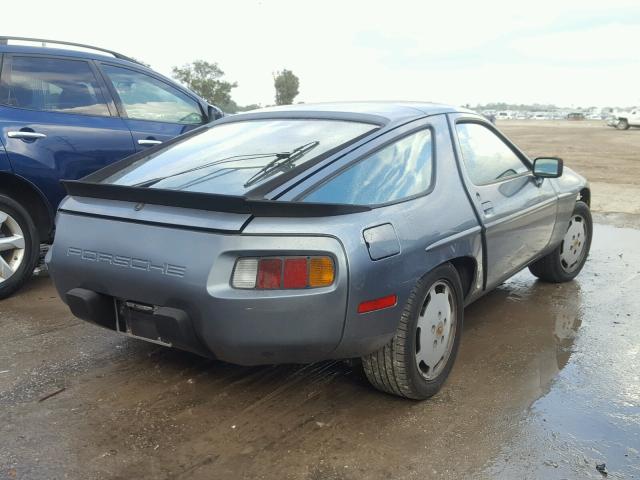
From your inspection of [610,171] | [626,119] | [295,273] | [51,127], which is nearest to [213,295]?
[295,273]

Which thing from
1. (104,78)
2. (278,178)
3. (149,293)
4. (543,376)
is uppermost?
(104,78)

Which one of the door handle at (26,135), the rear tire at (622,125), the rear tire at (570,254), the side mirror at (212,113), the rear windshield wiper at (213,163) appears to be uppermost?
the side mirror at (212,113)

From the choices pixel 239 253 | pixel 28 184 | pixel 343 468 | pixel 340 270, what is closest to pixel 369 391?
pixel 343 468

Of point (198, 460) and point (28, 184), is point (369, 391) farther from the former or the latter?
point (28, 184)

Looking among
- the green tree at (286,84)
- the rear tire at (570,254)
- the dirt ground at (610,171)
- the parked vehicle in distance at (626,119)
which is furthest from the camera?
the green tree at (286,84)

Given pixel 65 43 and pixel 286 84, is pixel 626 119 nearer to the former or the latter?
pixel 286 84

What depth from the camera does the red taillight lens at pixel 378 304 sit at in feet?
8.86

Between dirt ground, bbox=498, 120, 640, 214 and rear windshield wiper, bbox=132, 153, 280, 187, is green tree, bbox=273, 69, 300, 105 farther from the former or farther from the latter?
rear windshield wiper, bbox=132, 153, 280, 187

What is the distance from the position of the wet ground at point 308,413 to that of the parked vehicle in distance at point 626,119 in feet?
122

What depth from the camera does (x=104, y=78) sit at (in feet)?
17.6

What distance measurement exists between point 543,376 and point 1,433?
9.42 feet

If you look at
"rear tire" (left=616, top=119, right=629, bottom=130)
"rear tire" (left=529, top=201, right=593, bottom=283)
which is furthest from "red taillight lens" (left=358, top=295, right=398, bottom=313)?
"rear tire" (left=616, top=119, right=629, bottom=130)

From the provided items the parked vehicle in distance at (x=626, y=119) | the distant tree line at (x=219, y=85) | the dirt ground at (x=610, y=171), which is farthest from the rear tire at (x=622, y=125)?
the distant tree line at (x=219, y=85)

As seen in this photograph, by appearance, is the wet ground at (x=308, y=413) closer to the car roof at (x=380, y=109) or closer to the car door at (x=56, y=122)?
the car door at (x=56, y=122)
